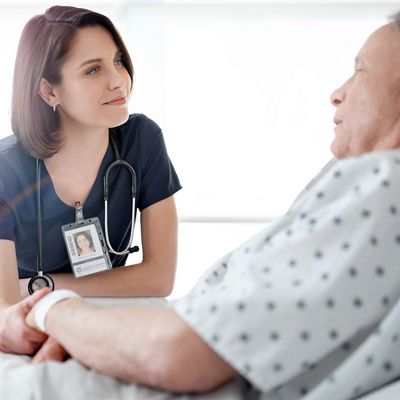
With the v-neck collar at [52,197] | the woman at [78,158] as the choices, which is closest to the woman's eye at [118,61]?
the woman at [78,158]

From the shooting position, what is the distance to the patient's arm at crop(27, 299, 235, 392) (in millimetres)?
914

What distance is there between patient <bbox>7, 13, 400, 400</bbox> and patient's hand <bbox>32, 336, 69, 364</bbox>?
13 cm

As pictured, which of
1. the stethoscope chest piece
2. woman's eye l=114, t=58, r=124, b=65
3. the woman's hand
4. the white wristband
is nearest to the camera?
the white wristband

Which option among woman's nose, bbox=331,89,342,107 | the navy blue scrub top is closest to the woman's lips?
the navy blue scrub top

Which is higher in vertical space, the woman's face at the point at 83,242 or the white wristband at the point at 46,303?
the white wristband at the point at 46,303

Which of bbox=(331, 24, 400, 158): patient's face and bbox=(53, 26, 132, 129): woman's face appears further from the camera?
bbox=(53, 26, 132, 129): woman's face

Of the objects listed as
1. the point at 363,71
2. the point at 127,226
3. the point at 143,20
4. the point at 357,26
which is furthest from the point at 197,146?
the point at 363,71

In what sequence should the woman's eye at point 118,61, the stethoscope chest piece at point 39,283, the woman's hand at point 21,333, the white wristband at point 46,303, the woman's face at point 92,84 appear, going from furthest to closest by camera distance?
1. the woman's eye at point 118,61
2. the woman's face at point 92,84
3. the stethoscope chest piece at point 39,283
4. the woman's hand at point 21,333
5. the white wristband at point 46,303

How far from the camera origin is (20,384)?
101 cm

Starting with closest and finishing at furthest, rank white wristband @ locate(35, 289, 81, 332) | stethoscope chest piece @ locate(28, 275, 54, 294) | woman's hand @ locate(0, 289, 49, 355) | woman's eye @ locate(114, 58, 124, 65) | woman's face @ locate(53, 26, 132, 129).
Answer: white wristband @ locate(35, 289, 81, 332) → woman's hand @ locate(0, 289, 49, 355) → stethoscope chest piece @ locate(28, 275, 54, 294) → woman's face @ locate(53, 26, 132, 129) → woman's eye @ locate(114, 58, 124, 65)

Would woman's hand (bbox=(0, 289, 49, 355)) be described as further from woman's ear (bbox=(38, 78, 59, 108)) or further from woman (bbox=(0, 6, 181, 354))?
woman's ear (bbox=(38, 78, 59, 108))

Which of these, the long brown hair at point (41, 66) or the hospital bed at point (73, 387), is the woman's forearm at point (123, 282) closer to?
the long brown hair at point (41, 66)

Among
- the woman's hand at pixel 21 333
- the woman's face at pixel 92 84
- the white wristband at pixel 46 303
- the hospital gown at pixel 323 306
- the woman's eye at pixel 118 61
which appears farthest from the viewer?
the woman's eye at pixel 118 61

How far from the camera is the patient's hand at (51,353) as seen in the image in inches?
43.6
